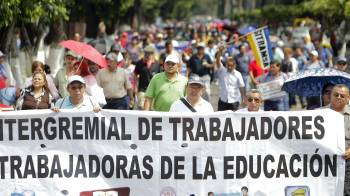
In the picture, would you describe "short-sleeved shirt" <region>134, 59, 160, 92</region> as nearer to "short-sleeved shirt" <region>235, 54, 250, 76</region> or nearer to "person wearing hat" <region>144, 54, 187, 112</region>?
"short-sleeved shirt" <region>235, 54, 250, 76</region>

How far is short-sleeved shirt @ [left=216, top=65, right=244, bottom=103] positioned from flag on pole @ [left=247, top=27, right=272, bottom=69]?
239 cm

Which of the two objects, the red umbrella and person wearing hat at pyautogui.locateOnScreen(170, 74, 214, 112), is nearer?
person wearing hat at pyautogui.locateOnScreen(170, 74, 214, 112)

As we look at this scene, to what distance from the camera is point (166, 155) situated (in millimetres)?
7914

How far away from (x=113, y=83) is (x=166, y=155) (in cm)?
413

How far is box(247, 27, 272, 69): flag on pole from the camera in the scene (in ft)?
53.4

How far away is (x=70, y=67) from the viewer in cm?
1165

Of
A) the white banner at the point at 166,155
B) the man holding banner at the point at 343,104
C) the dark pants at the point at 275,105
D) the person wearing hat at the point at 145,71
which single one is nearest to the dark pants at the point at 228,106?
the dark pants at the point at 275,105

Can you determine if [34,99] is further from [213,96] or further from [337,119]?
[213,96]

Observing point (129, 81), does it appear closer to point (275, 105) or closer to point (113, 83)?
point (113, 83)

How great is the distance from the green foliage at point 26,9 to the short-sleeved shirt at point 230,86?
134 inches

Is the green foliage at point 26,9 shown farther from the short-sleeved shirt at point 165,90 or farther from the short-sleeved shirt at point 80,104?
the short-sleeved shirt at point 80,104

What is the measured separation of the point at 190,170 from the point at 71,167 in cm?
103

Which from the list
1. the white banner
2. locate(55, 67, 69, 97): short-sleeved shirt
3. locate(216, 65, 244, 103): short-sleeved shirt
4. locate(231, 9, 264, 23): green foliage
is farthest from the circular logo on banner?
locate(231, 9, 264, 23): green foliage

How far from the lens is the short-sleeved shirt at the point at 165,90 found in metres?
10.2
